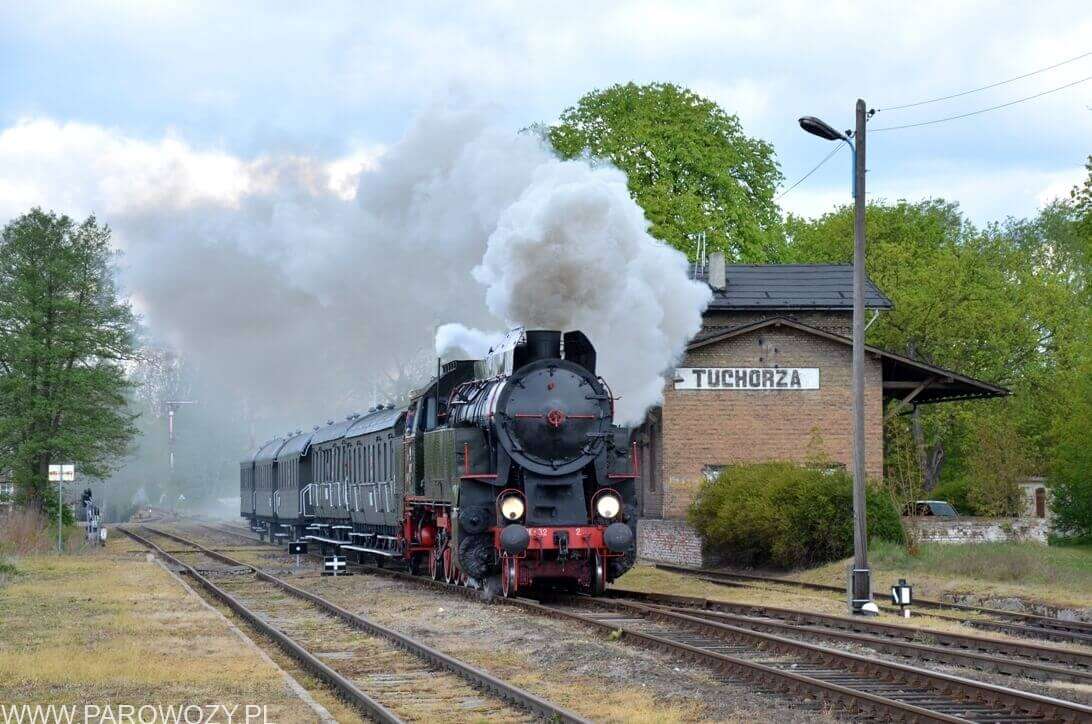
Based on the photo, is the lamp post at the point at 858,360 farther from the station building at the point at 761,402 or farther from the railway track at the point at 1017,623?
the station building at the point at 761,402

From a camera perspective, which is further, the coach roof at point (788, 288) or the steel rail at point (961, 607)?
the coach roof at point (788, 288)

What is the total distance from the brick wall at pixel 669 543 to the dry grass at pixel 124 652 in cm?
1175

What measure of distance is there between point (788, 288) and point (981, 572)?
14.7m

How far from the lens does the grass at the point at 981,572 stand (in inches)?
778

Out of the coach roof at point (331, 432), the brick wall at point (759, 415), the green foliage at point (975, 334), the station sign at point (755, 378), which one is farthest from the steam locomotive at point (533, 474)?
the green foliage at point (975, 334)

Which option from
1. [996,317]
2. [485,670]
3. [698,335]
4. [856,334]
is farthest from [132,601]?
[996,317]

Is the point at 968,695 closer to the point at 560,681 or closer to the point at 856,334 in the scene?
the point at 560,681

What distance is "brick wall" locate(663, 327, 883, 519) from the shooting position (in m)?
31.4

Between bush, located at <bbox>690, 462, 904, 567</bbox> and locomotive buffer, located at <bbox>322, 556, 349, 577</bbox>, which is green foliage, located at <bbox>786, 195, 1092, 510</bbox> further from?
locomotive buffer, located at <bbox>322, 556, 349, 577</bbox>

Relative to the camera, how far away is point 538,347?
18.8 meters

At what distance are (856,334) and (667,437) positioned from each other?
13.8 meters

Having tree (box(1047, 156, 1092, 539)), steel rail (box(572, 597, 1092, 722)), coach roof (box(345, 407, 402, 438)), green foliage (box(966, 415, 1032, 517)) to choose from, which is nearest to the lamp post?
steel rail (box(572, 597, 1092, 722))

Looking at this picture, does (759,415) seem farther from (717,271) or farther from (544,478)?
(544,478)

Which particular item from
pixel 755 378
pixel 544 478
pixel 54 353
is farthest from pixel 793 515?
pixel 54 353
